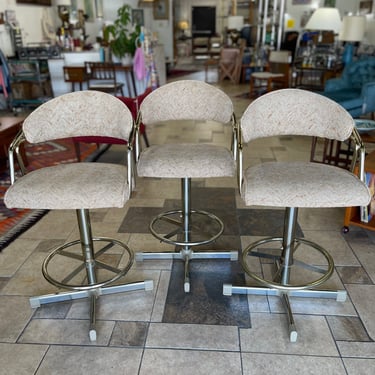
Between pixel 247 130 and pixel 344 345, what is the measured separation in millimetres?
1031

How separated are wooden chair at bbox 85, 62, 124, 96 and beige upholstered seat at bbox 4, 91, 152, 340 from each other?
4.17 metres

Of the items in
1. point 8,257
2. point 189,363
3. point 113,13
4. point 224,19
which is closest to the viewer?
point 189,363

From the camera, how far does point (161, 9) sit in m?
11.2

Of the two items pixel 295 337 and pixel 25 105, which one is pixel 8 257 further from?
pixel 25 105

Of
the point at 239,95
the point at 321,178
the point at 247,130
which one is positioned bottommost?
the point at 239,95

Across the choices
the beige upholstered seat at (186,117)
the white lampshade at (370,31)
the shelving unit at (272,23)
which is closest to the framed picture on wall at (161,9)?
the shelving unit at (272,23)

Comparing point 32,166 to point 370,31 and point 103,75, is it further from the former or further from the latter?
point 370,31

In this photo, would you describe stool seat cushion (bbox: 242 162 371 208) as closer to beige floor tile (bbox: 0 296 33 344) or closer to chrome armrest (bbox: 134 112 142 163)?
chrome armrest (bbox: 134 112 142 163)

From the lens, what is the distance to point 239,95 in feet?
24.8

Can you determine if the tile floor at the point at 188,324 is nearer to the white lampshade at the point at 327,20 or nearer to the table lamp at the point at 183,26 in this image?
the white lampshade at the point at 327,20

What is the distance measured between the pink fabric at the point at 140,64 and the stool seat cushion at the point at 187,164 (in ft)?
12.0

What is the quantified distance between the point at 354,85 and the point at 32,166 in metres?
4.22

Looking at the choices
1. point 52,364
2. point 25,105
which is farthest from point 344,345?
point 25,105

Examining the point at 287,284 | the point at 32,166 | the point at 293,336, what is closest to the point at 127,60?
the point at 32,166
